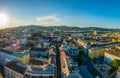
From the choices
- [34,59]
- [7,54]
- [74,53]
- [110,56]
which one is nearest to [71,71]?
[34,59]

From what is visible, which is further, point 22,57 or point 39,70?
point 22,57

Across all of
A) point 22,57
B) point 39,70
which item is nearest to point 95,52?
point 22,57

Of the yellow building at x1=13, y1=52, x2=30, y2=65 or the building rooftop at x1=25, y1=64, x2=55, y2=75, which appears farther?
the yellow building at x1=13, y1=52, x2=30, y2=65

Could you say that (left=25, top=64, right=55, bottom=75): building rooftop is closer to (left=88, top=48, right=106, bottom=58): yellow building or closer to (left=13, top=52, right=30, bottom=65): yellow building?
(left=13, top=52, right=30, bottom=65): yellow building

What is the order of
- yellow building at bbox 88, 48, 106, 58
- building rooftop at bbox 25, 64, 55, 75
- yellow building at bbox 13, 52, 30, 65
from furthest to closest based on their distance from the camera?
1. yellow building at bbox 88, 48, 106, 58
2. yellow building at bbox 13, 52, 30, 65
3. building rooftop at bbox 25, 64, 55, 75

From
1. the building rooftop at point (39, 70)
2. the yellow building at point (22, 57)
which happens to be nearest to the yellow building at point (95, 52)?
the yellow building at point (22, 57)

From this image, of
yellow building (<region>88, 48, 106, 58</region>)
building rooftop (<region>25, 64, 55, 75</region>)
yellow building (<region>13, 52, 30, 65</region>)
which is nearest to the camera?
building rooftop (<region>25, 64, 55, 75</region>)

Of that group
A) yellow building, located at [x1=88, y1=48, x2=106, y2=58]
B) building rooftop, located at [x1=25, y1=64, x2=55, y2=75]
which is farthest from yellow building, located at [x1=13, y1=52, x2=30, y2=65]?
yellow building, located at [x1=88, y1=48, x2=106, y2=58]

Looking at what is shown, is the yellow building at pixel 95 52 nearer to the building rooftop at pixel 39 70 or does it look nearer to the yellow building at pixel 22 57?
the yellow building at pixel 22 57

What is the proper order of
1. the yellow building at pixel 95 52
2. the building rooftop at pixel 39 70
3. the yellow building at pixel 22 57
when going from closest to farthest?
the building rooftop at pixel 39 70 < the yellow building at pixel 22 57 < the yellow building at pixel 95 52

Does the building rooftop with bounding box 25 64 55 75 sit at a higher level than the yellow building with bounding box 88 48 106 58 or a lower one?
higher

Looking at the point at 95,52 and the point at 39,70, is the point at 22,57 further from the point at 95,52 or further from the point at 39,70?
the point at 95,52
